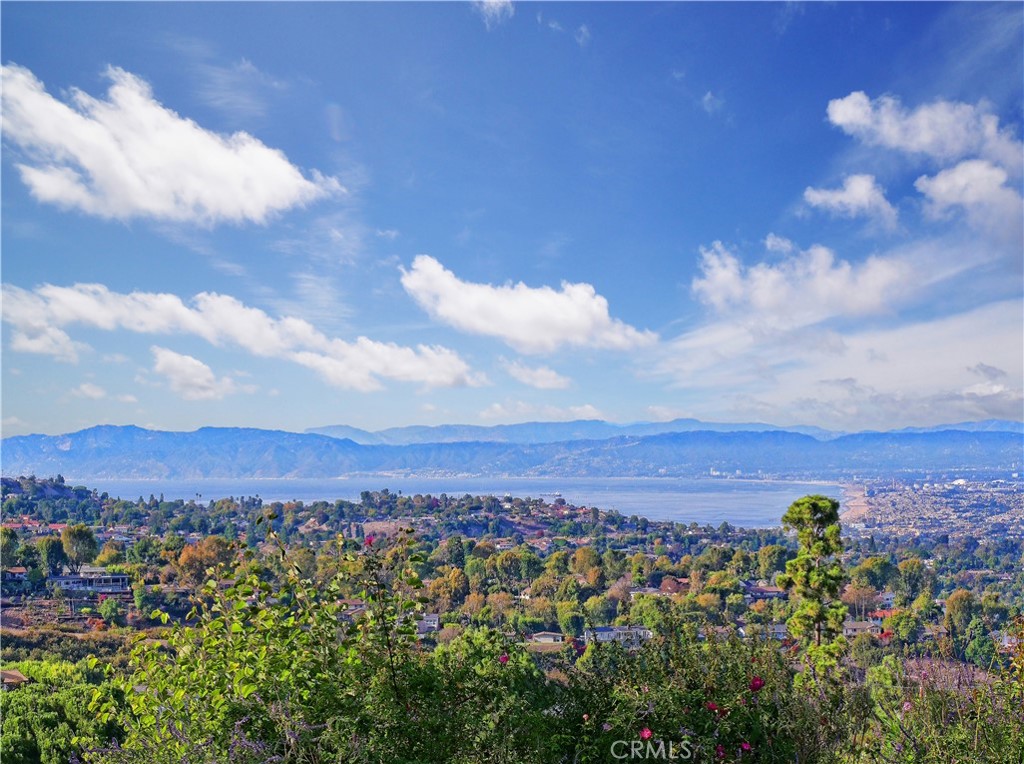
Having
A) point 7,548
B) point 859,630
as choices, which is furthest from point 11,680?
point 7,548

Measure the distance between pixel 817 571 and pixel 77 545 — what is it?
125ft

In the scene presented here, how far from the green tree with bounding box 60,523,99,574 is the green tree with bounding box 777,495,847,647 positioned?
1473 inches

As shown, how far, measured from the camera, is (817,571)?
905 centimetres

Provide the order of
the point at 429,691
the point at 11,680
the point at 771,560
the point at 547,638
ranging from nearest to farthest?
1. the point at 429,691
2. the point at 11,680
3. the point at 547,638
4. the point at 771,560

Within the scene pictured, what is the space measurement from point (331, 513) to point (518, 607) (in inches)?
1947

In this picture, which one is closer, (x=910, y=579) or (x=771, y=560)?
(x=910, y=579)

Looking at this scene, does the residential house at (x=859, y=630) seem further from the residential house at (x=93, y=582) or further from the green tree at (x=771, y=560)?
the residential house at (x=93, y=582)

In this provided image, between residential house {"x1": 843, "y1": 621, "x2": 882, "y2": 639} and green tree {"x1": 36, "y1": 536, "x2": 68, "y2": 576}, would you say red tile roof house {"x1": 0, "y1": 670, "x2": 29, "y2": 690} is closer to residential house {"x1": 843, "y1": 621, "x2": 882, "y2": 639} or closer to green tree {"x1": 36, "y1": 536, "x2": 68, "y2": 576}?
residential house {"x1": 843, "y1": 621, "x2": 882, "y2": 639}

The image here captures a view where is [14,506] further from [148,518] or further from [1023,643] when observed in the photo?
[1023,643]

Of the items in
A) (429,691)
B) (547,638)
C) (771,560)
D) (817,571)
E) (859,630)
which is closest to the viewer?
(429,691)

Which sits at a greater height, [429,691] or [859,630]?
[429,691]

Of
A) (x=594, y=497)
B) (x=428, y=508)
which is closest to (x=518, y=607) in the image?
(x=428, y=508)

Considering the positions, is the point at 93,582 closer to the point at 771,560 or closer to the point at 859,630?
the point at 859,630

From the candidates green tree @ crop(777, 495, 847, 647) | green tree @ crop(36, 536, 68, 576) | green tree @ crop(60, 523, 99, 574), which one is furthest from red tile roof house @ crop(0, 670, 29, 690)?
green tree @ crop(36, 536, 68, 576)
